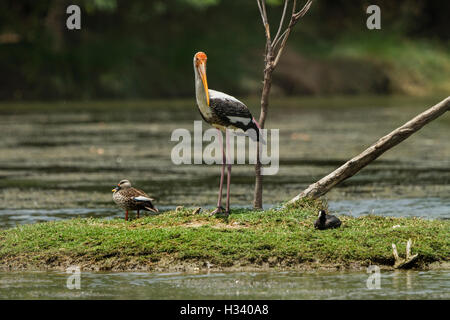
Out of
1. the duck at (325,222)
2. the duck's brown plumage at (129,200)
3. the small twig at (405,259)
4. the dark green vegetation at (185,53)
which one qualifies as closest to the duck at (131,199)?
the duck's brown plumage at (129,200)

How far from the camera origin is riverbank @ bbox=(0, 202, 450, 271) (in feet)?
31.4

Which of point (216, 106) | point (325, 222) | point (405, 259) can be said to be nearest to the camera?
point (405, 259)

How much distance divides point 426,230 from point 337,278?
1.73 meters

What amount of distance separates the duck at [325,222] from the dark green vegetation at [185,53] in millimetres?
25569

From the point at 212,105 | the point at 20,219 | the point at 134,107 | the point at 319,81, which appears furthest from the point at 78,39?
the point at 212,105

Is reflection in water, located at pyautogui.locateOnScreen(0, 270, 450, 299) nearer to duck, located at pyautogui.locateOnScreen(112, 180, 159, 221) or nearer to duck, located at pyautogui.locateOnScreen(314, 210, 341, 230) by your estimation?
duck, located at pyautogui.locateOnScreen(314, 210, 341, 230)

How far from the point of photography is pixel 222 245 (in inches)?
385

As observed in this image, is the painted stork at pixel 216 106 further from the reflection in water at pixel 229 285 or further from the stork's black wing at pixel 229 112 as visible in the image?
the reflection in water at pixel 229 285

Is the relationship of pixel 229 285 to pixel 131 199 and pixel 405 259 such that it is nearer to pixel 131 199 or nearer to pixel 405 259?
pixel 405 259

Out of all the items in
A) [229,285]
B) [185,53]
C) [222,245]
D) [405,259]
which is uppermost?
Answer: [185,53]

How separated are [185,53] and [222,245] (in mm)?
29431

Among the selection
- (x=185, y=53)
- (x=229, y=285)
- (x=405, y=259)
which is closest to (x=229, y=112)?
(x=229, y=285)

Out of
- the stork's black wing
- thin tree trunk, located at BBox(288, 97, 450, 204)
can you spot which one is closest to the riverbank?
thin tree trunk, located at BBox(288, 97, 450, 204)

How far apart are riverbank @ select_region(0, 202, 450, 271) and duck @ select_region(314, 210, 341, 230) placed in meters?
0.09
